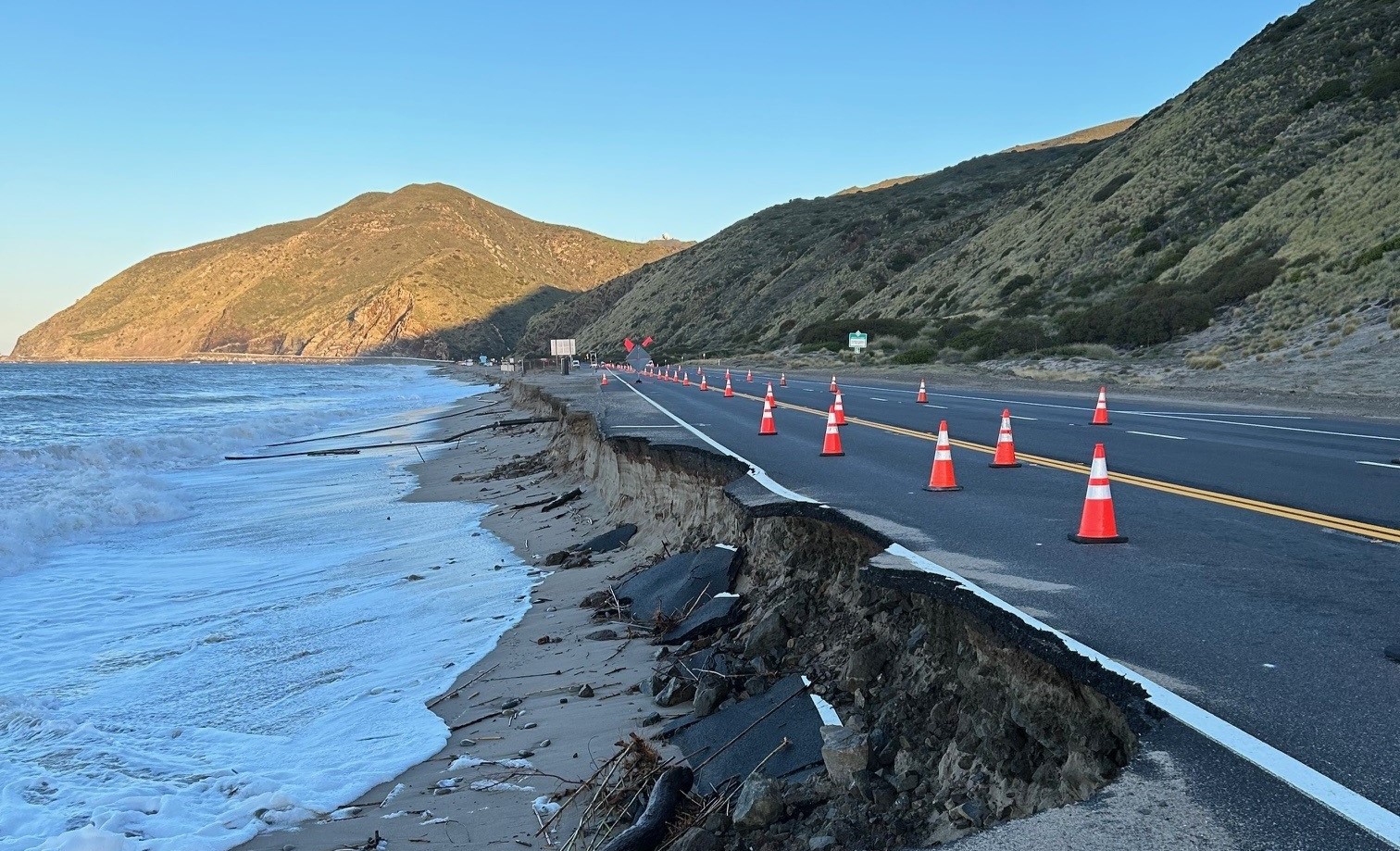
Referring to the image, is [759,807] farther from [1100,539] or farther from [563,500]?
[563,500]

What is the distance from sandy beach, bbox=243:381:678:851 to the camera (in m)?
5.17

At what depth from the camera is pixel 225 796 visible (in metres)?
5.90

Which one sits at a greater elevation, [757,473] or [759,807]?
[757,473]

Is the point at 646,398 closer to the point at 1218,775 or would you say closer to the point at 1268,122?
the point at 1218,775

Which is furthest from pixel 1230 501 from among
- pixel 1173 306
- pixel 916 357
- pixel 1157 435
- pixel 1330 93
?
pixel 1330 93

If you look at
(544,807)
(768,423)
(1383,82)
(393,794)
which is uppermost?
(1383,82)

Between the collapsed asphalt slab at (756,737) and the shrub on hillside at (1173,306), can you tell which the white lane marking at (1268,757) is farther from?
the shrub on hillside at (1173,306)

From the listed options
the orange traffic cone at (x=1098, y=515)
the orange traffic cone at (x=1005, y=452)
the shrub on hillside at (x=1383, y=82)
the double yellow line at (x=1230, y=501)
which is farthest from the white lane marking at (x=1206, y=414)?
the shrub on hillside at (x=1383, y=82)

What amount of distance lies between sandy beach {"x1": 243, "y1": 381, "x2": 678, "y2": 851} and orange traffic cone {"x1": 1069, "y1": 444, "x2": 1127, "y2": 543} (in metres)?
3.11

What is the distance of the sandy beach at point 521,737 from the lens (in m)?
5.17

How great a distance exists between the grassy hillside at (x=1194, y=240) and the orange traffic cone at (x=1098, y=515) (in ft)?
72.7

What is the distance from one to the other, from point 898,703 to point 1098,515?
3.26 m

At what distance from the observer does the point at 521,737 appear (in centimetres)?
622

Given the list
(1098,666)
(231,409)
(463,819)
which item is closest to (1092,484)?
(1098,666)
